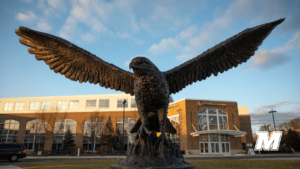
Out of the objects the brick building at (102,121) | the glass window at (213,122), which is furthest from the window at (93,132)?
the glass window at (213,122)

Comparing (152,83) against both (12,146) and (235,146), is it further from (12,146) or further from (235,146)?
(235,146)

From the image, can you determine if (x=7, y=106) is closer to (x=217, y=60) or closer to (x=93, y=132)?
(x=93, y=132)

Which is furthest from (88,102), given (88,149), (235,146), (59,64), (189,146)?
(59,64)

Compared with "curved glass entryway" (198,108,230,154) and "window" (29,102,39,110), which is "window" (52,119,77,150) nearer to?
"window" (29,102,39,110)

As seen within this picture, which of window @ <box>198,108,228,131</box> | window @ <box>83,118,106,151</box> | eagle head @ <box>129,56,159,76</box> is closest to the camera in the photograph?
eagle head @ <box>129,56,159,76</box>

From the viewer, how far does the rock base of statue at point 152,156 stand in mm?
3535

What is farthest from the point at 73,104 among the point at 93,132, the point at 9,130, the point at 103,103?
the point at 9,130

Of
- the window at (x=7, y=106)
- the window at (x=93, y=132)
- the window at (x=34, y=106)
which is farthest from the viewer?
the window at (x=7, y=106)

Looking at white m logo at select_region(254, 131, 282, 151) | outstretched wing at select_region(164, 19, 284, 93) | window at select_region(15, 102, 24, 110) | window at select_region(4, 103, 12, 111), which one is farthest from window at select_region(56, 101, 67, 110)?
outstretched wing at select_region(164, 19, 284, 93)

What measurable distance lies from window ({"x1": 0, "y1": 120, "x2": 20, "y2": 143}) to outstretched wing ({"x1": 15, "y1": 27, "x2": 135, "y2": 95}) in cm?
4146

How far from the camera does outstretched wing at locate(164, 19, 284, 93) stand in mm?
4566

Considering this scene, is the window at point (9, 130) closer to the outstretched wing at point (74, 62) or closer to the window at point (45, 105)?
the window at point (45, 105)

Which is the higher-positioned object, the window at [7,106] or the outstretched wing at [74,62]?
the window at [7,106]

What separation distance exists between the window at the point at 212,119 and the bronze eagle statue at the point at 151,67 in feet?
90.0
